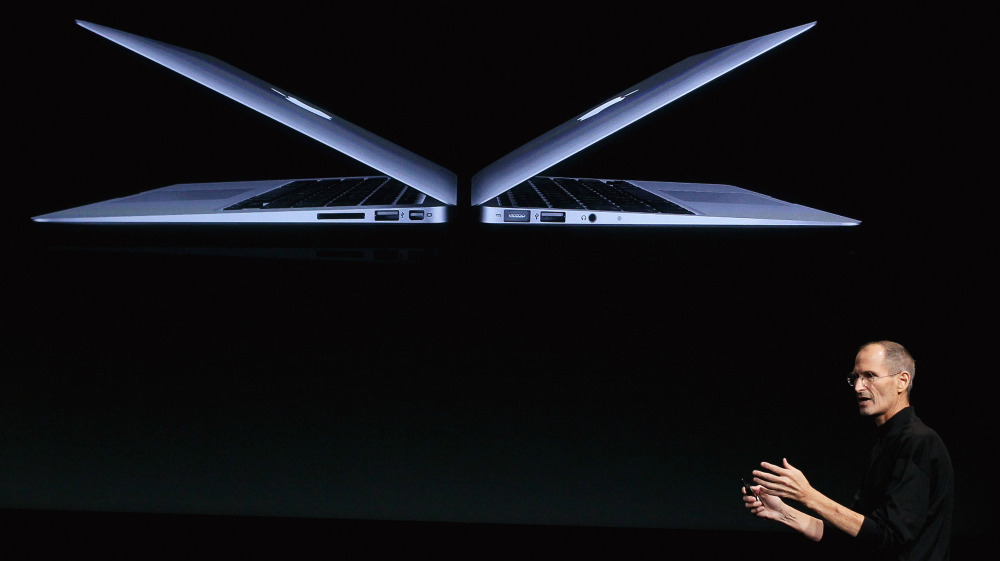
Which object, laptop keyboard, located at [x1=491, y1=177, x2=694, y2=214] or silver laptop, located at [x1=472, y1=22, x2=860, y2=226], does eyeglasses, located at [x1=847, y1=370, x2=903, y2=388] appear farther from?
laptop keyboard, located at [x1=491, y1=177, x2=694, y2=214]

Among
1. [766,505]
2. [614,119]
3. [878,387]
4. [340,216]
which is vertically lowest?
[766,505]

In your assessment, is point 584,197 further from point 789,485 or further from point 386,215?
point 789,485

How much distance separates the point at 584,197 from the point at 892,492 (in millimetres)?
681

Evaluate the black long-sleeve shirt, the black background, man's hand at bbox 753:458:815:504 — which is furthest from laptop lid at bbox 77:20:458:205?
the black long-sleeve shirt

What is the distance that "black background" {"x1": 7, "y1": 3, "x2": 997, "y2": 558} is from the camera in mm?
1772

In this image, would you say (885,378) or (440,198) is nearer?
(440,198)

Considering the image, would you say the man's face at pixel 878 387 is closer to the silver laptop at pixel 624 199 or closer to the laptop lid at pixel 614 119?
the silver laptop at pixel 624 199

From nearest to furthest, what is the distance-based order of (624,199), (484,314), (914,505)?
(914,505), (624,199), (484,314)

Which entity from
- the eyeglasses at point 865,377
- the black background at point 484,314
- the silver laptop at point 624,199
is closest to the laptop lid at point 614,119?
the silver laptop at point 624,199

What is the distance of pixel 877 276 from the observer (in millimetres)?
1898

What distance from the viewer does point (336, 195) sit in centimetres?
146

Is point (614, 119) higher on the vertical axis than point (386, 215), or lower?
higher

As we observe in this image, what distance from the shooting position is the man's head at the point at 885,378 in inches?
53.1

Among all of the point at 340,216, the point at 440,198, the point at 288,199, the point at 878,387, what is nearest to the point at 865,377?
the point at 878,387
